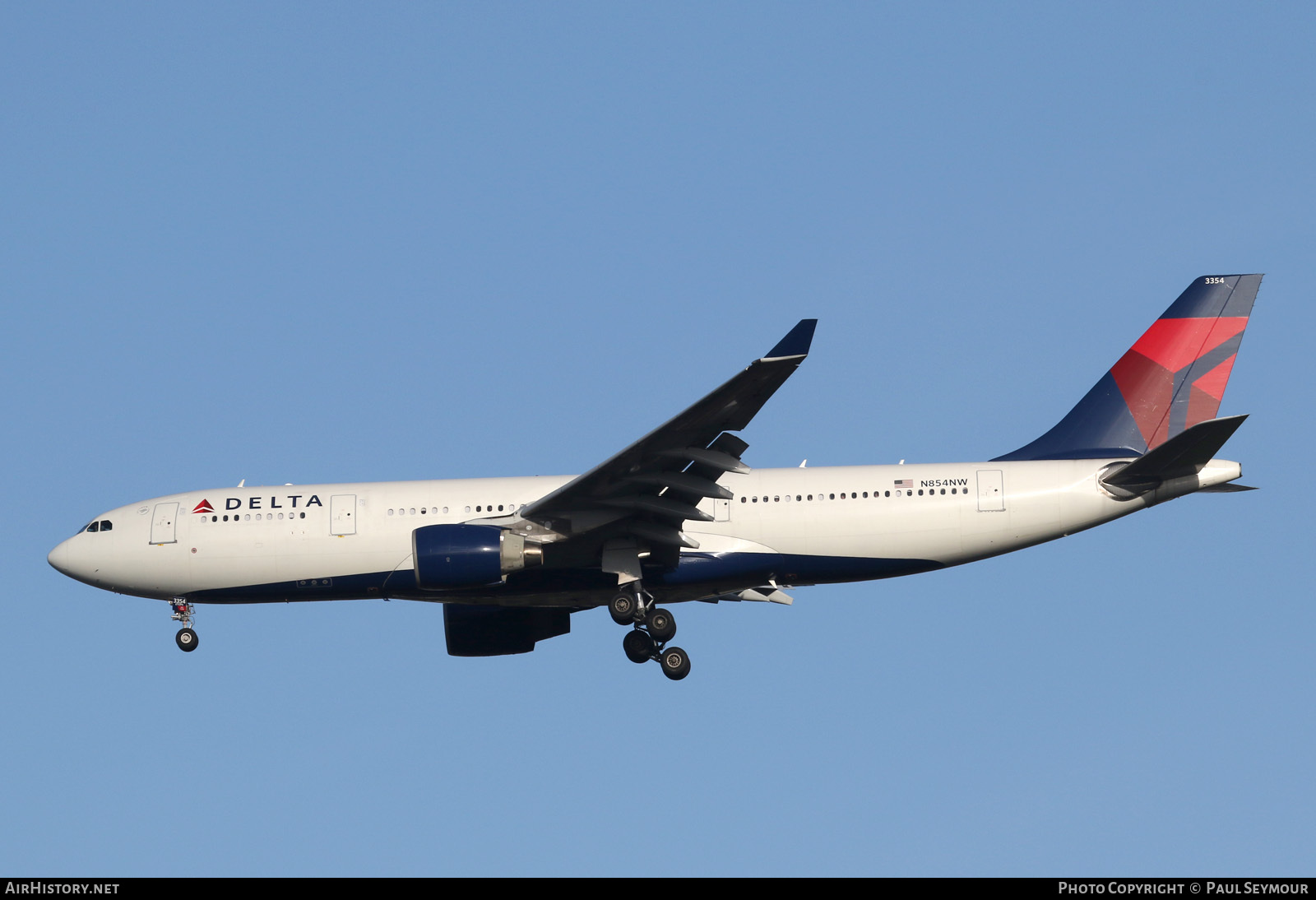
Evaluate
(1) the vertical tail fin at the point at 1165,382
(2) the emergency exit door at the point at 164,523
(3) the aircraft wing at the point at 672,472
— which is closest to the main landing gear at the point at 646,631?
(3) the aircraft wing at the point at 672,472

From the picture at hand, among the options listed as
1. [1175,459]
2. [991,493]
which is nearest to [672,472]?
[991,493]

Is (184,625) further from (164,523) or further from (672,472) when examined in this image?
(672,472)

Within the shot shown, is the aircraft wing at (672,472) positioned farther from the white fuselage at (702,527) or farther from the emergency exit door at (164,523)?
the emergency exit door at (164,523)

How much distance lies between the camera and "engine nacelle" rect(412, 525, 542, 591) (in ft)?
81.7

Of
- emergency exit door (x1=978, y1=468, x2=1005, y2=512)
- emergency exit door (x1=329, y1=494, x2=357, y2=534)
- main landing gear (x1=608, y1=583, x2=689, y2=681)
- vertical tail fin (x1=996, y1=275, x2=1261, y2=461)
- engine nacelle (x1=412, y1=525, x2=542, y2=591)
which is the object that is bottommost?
main landing gear (x1=608, y1=583, x2=689, y2=681)

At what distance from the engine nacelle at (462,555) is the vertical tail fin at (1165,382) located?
10258mm

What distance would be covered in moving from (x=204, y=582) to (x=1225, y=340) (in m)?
21.1

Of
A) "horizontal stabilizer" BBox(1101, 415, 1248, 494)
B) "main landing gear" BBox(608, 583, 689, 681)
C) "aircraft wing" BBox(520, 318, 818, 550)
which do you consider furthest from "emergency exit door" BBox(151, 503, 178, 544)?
"horizontal stabilizer" BBox(1101, 415, 1248, 494)

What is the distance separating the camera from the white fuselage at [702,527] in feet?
87.1

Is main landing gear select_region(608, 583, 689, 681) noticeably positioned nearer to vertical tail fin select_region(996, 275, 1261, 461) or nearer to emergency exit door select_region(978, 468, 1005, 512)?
emergency exit door select_region(978, 468, 1005, 512)

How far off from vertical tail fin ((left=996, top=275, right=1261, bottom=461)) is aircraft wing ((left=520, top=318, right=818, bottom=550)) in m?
7.18
